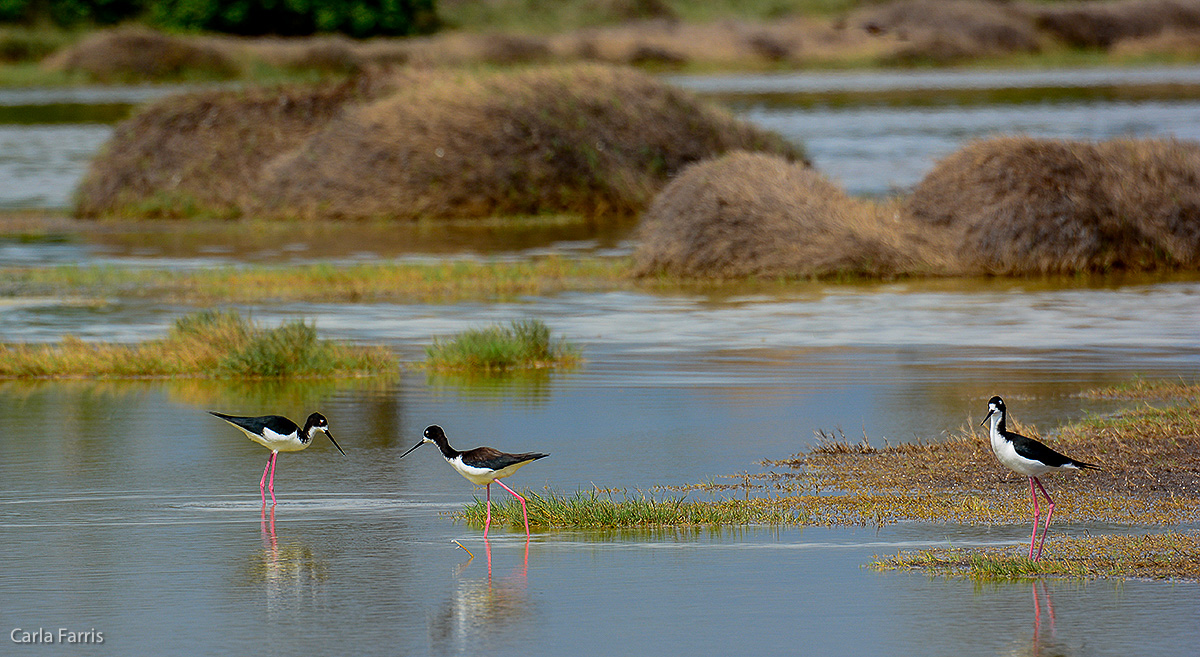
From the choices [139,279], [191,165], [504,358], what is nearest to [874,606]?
[504,358]

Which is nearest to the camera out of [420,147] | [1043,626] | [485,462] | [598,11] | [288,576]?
[1043,626]

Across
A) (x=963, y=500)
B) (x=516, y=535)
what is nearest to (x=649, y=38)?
(x=963, y=500)

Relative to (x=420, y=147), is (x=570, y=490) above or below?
below

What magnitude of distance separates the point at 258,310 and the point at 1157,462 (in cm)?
1195

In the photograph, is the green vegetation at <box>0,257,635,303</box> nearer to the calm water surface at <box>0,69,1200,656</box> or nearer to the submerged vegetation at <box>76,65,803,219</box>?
the calm water surface at <box>0,69,1200,656</box>

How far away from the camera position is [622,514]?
1079 centimetres

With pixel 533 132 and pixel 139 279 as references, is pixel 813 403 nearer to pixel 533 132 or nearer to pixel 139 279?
pixel 139 279

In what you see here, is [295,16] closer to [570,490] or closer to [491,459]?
[570,490]

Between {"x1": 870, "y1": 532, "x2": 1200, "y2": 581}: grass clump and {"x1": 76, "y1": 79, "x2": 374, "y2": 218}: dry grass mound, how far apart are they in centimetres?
2719

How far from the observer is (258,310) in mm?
21781

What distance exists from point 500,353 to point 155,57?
63.5 meters

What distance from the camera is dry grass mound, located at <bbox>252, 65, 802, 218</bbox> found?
34.3 meters

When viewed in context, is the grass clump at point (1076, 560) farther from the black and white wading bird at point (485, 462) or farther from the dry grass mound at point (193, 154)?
the dry grass mound at point (193, 154)

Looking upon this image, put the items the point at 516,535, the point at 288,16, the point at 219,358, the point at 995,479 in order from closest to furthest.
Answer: the point at 516,535
the point at 995,479
the point at 219,358
the point at 288,16
